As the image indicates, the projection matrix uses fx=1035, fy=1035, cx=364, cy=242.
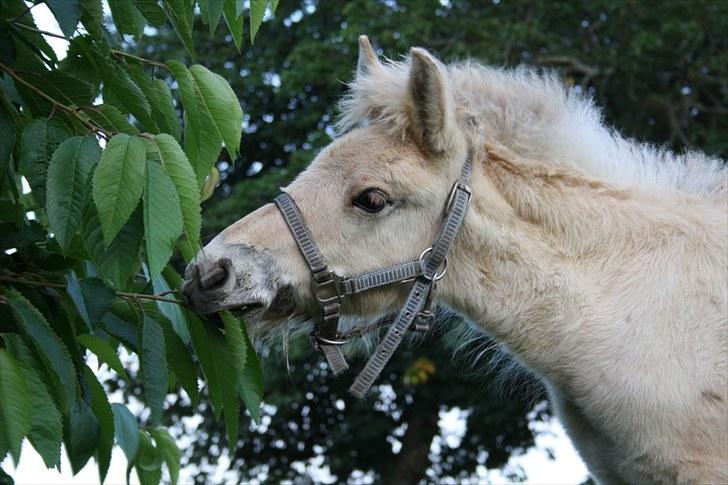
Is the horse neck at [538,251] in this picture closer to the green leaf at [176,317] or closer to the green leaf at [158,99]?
the green leaf at [176,317]

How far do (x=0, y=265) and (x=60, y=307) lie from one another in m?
0.18

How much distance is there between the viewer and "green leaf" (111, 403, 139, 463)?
9.67 feet

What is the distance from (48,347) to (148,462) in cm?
111

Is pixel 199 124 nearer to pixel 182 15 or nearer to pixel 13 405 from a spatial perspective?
pixel 182 15

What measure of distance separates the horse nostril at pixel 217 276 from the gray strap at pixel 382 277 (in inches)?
16.8

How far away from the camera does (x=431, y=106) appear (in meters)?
3.41

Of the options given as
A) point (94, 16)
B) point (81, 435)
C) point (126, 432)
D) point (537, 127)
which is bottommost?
point (126, 432)

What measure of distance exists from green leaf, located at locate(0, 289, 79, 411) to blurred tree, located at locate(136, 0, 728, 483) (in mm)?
7995

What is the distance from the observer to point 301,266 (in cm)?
329

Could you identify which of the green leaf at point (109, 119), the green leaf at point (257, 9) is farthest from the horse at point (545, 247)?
the green leaf at point (257, 9)

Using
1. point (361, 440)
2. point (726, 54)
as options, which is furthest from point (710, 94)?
point (361, 440)

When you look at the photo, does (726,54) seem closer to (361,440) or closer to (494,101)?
(361,440)

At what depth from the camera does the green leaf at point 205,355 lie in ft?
9.10

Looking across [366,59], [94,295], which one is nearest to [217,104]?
[94,295]
